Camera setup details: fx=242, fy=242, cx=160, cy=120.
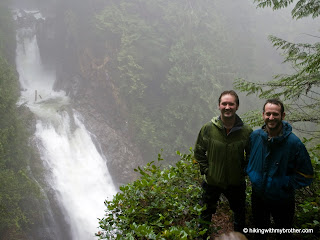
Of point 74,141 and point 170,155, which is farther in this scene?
point 170,155

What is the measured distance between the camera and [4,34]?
19.8 metres

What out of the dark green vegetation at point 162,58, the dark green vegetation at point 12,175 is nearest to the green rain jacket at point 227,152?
the dark green vegetation at point 12,175

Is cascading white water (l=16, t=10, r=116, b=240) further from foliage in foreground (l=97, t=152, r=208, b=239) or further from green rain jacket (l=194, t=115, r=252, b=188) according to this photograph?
green rain jacket (l=194, t=115, r=252, b=188)

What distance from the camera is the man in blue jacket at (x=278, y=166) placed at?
2.33 meters

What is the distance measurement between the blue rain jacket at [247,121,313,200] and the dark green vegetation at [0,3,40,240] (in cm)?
1096

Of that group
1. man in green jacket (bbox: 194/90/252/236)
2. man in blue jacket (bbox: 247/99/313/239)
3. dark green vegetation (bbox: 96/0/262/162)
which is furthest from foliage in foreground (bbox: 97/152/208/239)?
dark green vegetation (bbox: 96/0/262/162)

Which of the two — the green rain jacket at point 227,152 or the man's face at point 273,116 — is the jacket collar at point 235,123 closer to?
the green rain jacket at point 227,152

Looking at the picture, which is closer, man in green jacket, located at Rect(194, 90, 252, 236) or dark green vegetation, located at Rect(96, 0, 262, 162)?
man in green jacket, located at Rect(194, 90, 252, 236)

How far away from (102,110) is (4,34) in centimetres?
996

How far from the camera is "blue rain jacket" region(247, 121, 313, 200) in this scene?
2.32m

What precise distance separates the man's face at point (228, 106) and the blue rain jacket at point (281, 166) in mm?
368

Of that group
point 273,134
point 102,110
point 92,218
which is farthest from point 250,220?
point 102,110

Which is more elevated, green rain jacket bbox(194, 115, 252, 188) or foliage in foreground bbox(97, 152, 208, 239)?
green rain jacket bbox(194, 115, 252, 188)

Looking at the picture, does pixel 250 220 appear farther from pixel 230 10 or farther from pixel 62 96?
pixel 230 10
